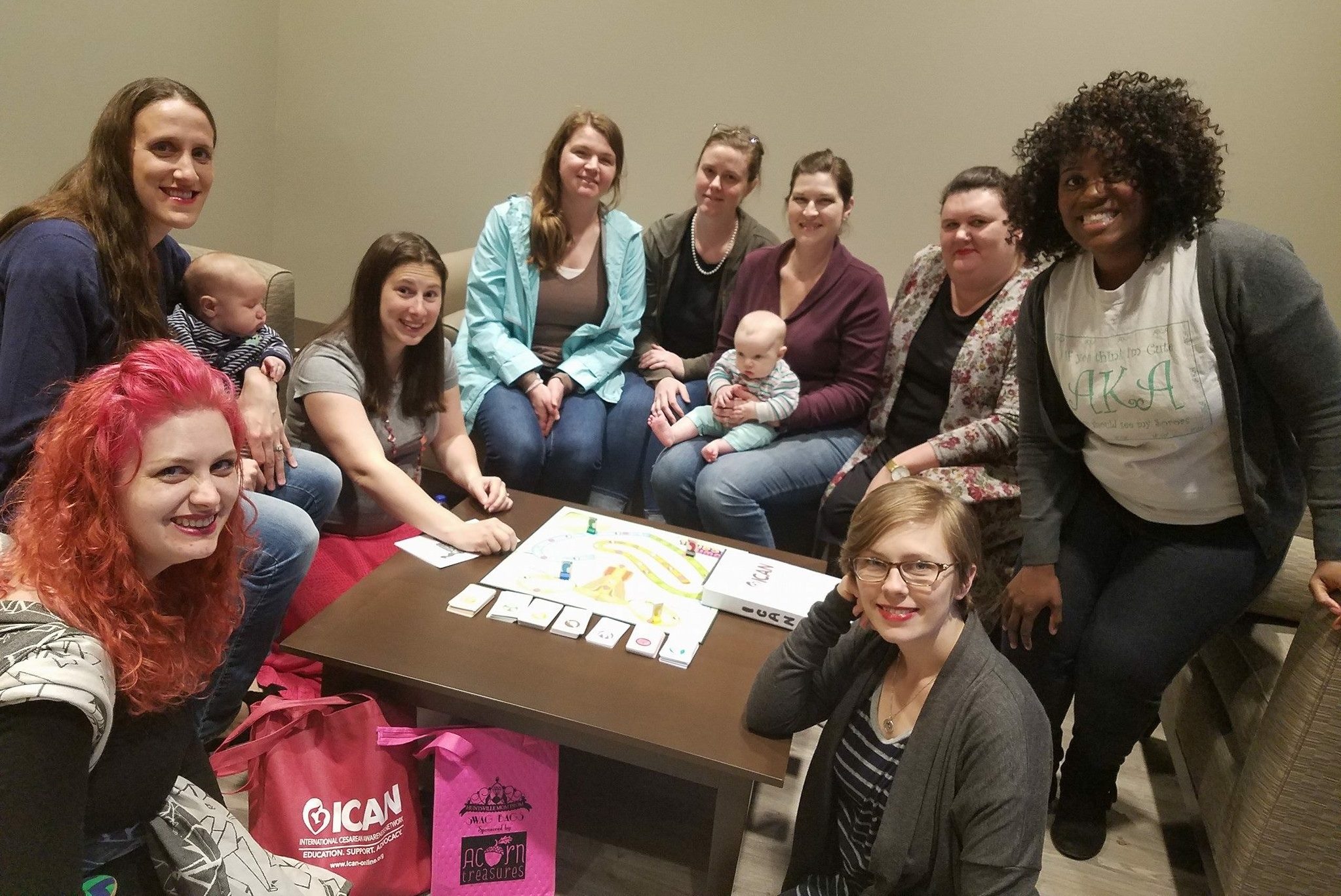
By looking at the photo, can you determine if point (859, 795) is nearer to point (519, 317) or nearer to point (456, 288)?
point (519, 317)

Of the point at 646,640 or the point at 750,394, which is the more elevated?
the point at 750,394

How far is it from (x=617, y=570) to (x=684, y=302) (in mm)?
1359

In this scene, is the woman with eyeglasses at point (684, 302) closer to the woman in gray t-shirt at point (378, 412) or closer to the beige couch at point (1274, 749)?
the woman in gray t-shirt at point (378, 412)

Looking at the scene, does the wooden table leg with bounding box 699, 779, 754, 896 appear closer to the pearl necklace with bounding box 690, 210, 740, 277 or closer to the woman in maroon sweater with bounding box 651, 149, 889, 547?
the woman in maroon sweater with bounding box 651, 149, 889, 547

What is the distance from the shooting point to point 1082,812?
1.90m

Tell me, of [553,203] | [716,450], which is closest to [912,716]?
[716,450]

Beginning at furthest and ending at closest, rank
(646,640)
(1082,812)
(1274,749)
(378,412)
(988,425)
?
(988,425) < (378,412) < (1082,812) < (646,640) < (1274,749)

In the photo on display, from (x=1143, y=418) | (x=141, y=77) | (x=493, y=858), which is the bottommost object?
(x=493, y=858)

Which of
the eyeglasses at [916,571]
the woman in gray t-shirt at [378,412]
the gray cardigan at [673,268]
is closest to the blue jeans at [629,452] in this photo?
the gray cardigan at [673,268]

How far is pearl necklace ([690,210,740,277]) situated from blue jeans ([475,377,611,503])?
58 cm

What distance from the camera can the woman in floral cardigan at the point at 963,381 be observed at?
2.17m

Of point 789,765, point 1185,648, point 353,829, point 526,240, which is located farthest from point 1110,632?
point 526,240

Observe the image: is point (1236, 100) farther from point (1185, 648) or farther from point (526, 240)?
Answer: point (526, 240)

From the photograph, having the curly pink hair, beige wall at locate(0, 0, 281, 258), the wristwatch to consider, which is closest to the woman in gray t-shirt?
the curly pink hair
